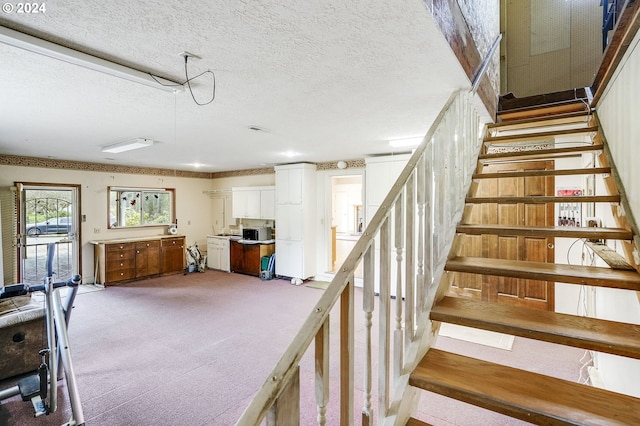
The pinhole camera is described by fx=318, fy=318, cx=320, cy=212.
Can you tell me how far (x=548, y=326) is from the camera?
1.48m

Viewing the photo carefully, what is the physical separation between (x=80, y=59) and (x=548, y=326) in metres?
2.89

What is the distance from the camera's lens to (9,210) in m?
5.76

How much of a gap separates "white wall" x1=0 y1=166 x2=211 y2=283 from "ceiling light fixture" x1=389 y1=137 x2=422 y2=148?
19.4ft

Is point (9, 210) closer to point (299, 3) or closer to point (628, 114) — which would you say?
point (299, 3)

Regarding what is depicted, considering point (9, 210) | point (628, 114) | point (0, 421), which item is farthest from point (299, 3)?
point (9, 210)

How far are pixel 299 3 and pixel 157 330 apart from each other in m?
4.20

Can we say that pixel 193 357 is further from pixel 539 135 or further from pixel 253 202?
pixel 253 202

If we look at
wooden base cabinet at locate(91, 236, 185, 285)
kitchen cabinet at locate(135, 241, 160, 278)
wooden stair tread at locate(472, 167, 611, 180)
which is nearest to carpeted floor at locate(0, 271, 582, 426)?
wooden base cabinet at locate(91, 236, 185, 285)

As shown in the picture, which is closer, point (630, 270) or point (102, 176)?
point (630, 270)

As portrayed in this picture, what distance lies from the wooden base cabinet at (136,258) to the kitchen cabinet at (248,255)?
1.27 m

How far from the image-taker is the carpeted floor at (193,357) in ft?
8.23

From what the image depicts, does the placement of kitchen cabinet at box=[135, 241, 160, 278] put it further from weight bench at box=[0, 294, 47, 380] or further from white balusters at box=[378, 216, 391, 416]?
white balusters at box=[378, 216, 391, 416]

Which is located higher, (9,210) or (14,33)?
(14,33)

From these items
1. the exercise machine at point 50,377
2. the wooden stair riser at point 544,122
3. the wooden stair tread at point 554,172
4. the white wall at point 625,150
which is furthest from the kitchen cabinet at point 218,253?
the white wall at point 625,150
